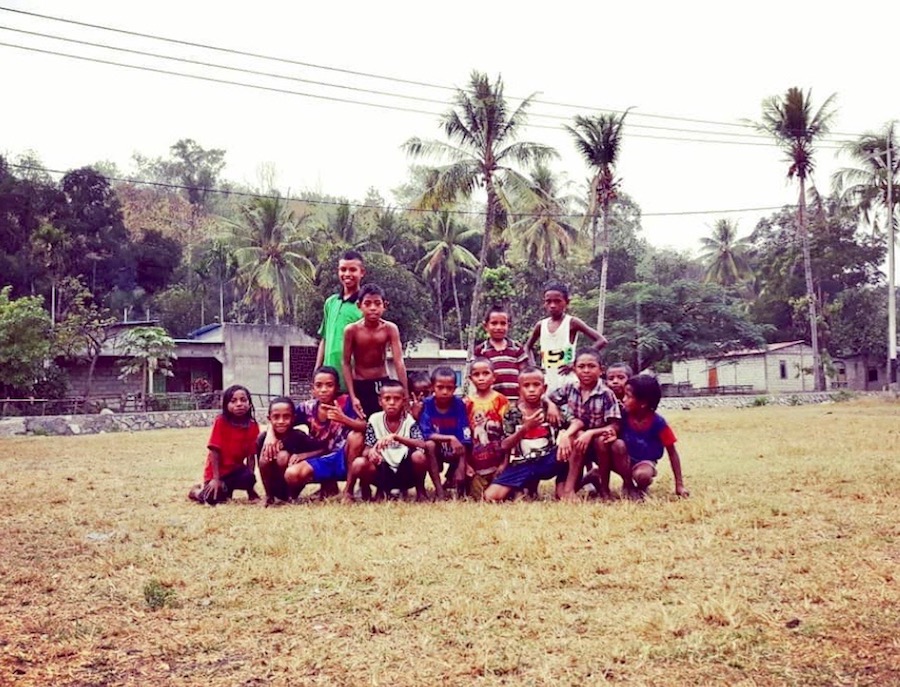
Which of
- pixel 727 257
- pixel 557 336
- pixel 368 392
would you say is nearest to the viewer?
pixel 368 392

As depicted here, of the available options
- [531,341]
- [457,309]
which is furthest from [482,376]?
[457,309]

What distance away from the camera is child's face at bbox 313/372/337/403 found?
6656 mm

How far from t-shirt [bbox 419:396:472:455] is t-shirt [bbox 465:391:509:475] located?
69mm

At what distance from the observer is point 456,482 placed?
665 centimetres

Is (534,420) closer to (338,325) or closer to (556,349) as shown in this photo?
(556,349)

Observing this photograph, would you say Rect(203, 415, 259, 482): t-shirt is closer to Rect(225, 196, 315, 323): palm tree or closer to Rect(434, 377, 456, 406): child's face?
Rect(434, 377, 456, 406): child's face

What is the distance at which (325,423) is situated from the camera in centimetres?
674

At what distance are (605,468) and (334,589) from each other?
302 cm

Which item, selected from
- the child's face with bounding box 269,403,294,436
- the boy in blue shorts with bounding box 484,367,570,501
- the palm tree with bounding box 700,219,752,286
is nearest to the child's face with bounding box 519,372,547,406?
the boy in blue shorts with bounding box 484,367,570,501

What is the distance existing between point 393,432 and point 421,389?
2.60 ft

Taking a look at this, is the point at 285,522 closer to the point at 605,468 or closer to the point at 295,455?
the point at 295,455

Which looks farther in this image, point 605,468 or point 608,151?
point 608,151

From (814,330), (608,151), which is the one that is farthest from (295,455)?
(814,330)

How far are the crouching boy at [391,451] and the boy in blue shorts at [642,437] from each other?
4.72 feet
